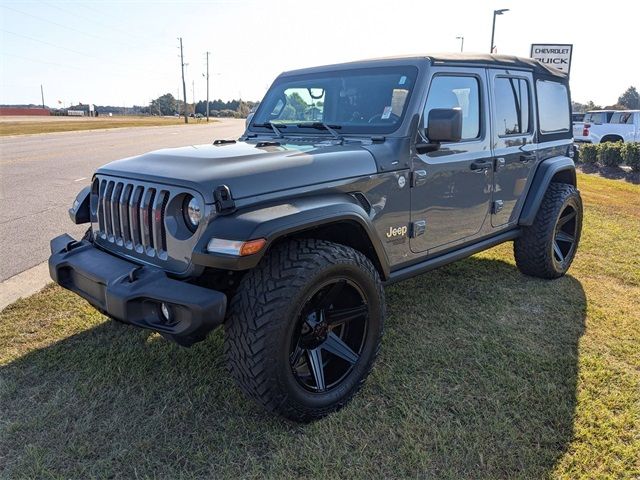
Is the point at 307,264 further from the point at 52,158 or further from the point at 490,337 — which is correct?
the point at 52,158

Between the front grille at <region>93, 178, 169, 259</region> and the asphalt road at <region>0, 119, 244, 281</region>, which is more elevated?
the front grille at <region>93, 178, 169, 259</region>

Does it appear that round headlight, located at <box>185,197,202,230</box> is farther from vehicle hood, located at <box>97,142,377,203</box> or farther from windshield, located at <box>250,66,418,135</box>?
windshield, located at <box>250,66,418,135</box>

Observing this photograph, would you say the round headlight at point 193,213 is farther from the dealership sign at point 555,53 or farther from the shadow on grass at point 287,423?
the dealership sign at point 555,53

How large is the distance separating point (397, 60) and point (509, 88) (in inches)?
50.4

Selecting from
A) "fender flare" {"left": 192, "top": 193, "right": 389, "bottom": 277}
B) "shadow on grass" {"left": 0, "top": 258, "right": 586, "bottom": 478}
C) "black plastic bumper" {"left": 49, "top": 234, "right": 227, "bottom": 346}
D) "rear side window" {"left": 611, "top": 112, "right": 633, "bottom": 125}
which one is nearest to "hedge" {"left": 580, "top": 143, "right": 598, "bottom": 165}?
"rear side window" {"left": 611, "top": 112, "right": 633, "bottom": 125}

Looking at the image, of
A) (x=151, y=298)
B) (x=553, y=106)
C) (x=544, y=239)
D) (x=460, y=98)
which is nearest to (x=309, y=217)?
(x=151, y=298)

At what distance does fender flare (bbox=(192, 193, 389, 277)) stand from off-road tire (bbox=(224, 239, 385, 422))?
0.42ft

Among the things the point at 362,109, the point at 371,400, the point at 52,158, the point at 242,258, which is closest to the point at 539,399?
the point at 371,400

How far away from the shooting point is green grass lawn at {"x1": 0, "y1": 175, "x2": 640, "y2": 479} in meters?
2.45

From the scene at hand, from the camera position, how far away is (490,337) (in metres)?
3.75

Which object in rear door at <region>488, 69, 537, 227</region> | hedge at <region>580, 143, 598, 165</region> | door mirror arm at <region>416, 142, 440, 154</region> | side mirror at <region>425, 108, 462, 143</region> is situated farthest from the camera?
hedge at <region>580, 143, 598, 165</region>

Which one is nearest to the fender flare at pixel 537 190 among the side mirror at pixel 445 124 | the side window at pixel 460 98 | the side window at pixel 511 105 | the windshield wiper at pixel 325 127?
the side window at pixel 511 105

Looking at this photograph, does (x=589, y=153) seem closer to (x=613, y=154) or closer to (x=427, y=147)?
(x=613, y=154)

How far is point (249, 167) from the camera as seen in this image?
2.68 m
